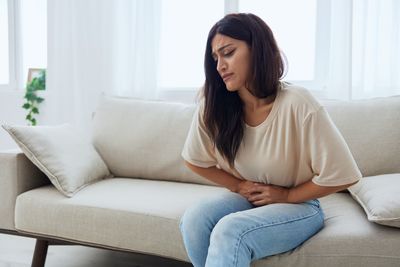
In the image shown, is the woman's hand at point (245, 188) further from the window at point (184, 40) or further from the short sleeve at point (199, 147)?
the window at point (184, 40)

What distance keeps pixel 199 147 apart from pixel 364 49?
1.23m

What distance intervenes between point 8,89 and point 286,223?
2.92 meters

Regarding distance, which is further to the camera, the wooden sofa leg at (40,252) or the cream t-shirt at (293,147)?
the wooden sofa leg at (40,252)

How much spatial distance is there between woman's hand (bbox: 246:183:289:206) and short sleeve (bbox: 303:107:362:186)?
0.47 feet

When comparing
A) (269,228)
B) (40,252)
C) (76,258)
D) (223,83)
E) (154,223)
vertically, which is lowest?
(76,258)

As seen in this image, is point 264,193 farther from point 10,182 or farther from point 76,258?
point 76,258

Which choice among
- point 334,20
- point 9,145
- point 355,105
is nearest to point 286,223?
point 355,105

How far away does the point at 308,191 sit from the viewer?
4.19ft

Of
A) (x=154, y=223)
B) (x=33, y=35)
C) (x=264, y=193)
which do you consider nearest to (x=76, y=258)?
(x=154, y=223)

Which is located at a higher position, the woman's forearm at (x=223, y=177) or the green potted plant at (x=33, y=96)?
the green potted plant at (x=33, y=96)

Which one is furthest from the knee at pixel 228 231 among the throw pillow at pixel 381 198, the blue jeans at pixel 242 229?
the throw pillow at pixel 381 198

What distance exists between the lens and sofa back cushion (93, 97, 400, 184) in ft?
5.78

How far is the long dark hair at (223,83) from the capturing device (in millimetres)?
1290

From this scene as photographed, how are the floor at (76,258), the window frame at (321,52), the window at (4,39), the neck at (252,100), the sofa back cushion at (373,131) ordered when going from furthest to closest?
the window at (4,39) < the window frame at (321,52) < the floor at (76,258) < the sofa back cushion at (373,131) < the neck at (252,100)
